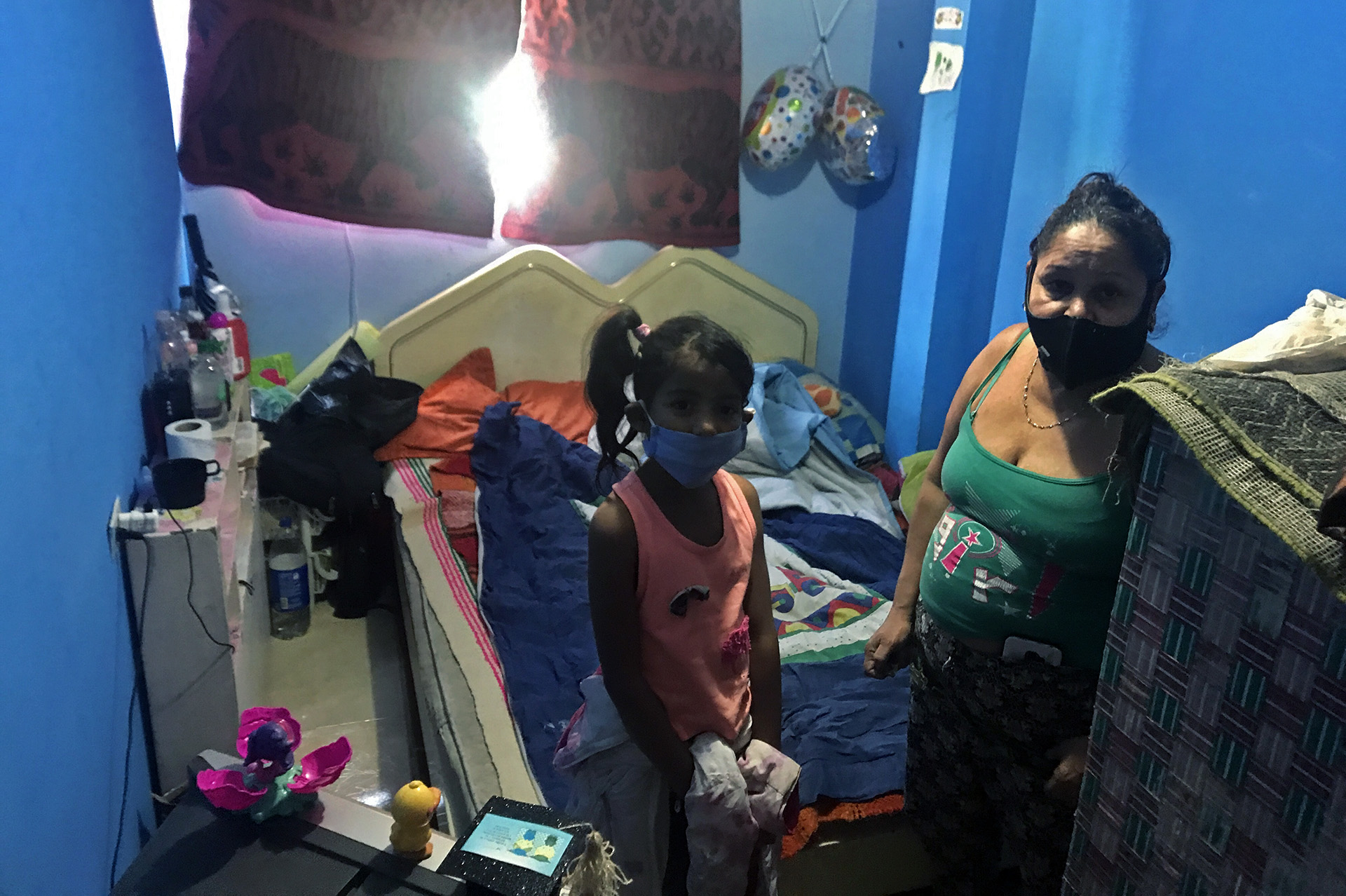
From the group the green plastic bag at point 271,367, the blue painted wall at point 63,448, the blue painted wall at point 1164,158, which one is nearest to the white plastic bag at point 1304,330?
the blue painted wall at point 1164,158

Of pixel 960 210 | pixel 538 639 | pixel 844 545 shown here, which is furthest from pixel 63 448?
pixel 960 210

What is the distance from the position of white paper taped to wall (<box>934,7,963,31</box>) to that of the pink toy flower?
2.53 meters

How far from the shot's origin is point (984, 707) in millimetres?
1206

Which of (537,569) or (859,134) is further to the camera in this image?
(859,134)

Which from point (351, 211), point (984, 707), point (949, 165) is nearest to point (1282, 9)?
point (949, 165)

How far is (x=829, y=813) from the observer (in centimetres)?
151

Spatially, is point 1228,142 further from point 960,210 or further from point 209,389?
point 209,389

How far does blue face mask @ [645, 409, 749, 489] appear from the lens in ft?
3.66

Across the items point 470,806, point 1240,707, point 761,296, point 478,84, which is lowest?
point 470,806

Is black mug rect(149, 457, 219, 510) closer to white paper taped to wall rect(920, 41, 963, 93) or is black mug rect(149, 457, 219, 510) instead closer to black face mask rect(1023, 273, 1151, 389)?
black face mask rect(1023, 273, 1151, 389)

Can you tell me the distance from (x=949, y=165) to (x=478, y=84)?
155 centimetres

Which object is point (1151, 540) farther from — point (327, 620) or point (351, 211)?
point (351, 211)

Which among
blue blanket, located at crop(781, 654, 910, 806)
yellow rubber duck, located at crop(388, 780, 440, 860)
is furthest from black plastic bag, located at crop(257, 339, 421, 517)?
yellow rubber duck, located at crop(388, 780, 440, 860)

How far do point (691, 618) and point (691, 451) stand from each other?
219 millimetres
